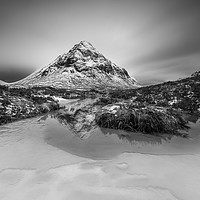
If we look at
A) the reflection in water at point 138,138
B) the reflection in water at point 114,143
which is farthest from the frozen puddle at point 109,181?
the reflection in water at point 138,138

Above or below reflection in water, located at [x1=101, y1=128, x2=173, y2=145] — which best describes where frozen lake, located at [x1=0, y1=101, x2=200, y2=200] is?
below

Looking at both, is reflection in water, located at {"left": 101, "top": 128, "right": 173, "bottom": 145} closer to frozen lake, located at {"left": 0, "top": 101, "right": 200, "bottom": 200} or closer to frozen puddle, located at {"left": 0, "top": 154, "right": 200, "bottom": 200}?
frozen lake, located at {"left": 0, "top": 101, "right": 200, "bottom": 200}

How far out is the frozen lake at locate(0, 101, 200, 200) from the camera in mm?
2465

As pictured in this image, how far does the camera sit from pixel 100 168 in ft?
10.9

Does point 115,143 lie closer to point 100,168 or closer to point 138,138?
point 138,138

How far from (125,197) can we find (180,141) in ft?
13.0

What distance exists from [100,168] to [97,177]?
1.26 ft

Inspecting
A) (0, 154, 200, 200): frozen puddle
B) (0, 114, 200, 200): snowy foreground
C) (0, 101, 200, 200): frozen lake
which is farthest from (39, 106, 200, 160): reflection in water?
(0, 154, 200, 200): frozen puddle

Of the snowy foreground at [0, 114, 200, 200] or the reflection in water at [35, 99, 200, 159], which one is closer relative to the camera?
the snowy foreground at [0, 114, 200, 200]

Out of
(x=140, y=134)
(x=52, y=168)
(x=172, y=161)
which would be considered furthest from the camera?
(x=140, y=134)

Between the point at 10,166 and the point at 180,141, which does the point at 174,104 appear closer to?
the point at 180,141

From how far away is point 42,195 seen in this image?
239 cm

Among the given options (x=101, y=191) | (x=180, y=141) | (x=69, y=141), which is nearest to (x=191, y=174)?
(x=101, y=191)

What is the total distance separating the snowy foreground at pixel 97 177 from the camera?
7.93ft
